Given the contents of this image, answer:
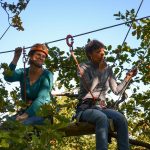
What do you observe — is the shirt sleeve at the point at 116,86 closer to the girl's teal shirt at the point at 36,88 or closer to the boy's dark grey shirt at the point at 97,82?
the boy's dark grey shirt at the point at 97,82

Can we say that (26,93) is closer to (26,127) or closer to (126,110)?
(26,127)

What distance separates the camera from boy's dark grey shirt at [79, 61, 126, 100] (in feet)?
15.1

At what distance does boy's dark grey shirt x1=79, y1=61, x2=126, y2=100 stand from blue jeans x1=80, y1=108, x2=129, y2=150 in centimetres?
29

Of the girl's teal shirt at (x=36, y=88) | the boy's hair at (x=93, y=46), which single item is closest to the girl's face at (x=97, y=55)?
the boy's hair at (x=93, y=46)

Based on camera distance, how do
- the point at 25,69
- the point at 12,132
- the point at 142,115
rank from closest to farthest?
the point at 12,132 < the point at 25,69 < the point at 142,115

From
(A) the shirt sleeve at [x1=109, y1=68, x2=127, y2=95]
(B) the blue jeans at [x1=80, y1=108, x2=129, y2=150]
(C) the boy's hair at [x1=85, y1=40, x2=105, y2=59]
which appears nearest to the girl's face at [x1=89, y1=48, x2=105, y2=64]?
(C) the boy's hair at [x1=85, y1=40, x2=105, y2=59]

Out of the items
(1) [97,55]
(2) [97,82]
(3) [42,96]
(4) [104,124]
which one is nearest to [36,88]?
(3) [42,96]

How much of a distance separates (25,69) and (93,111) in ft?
3.86

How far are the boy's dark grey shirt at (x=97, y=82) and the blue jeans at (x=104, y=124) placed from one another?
0.29m

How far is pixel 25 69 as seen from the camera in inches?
191

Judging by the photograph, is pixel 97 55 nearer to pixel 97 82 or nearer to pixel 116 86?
pixel 97 82

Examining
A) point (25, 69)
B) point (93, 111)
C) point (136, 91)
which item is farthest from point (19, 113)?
point (136, 91)

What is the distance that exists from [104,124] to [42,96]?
3.27 ft

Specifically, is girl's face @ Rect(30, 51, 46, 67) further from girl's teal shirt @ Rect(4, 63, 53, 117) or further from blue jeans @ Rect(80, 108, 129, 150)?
blue jeans @ Rect(80, 108, 129, 150)
